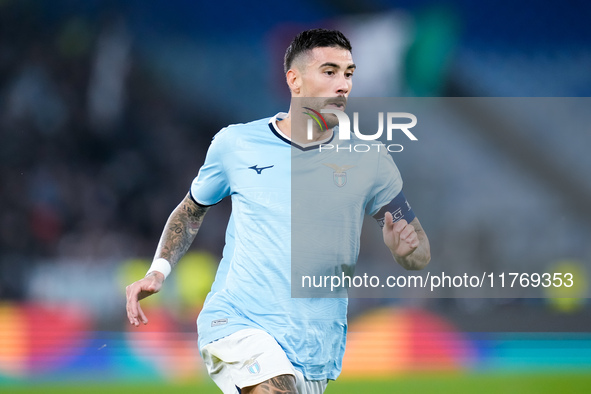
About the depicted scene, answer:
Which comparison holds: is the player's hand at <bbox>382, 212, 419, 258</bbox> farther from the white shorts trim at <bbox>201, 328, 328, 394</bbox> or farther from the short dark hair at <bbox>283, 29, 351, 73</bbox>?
the short dark hair at <bbox>283, 29, 351, 73</bbox>

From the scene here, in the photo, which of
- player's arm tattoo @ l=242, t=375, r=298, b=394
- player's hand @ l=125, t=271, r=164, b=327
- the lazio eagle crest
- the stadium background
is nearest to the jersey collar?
the lazio eagle crest

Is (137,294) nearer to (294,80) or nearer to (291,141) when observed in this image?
(291,141)

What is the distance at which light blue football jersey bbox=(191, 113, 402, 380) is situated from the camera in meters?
3.04

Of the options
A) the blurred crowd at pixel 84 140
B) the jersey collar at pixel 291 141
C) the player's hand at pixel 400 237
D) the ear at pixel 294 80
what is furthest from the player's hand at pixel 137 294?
the blurred crowd at pixel 84 140

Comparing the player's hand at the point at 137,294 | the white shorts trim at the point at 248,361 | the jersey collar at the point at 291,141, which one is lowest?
the white shorts trim at the point at 248,361

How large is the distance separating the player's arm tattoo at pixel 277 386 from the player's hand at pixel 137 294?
51cm

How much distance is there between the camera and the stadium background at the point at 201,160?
8.02 m

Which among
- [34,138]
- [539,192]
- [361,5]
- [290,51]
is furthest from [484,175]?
→ [290,51]

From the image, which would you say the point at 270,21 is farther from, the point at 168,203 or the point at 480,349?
the point at 480,349

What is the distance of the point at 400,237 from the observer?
3.00 metres

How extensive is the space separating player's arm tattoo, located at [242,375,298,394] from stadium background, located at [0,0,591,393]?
376 cm

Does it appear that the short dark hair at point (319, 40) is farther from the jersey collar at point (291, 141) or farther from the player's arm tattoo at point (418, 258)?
the player's arm tattoo at point (418, 258)

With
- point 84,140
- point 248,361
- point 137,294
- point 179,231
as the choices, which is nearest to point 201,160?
point 84,140

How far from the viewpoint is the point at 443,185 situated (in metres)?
9.75
